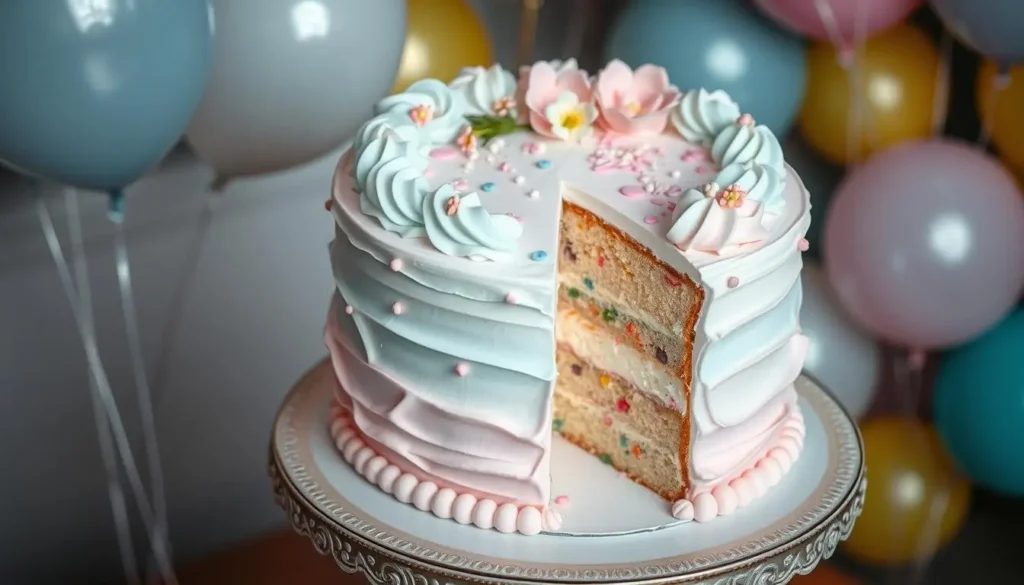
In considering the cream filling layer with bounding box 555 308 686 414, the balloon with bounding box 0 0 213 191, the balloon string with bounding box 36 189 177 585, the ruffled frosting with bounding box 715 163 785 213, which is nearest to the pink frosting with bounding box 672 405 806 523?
the cream filling layer with bounding box 555 308 686 414

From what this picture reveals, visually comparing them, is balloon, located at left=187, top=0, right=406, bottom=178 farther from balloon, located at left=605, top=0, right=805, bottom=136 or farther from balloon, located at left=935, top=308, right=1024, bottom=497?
balloon, located at left=935, top=308, right=1024, bottom=497

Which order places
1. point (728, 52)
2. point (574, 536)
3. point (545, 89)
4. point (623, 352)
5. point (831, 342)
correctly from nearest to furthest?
1. point (574, 536)
2. point (623, 352)
3. point (545, 89)
4. point (728, 52)
5. point (831, 342)

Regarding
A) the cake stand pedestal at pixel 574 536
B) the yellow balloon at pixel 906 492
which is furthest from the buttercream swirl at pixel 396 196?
the yellow balloon at pixel 906 492

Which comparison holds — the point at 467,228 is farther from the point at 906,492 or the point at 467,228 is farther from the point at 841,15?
the point at 906,492

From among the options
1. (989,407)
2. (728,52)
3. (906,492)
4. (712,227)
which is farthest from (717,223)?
(906,492)

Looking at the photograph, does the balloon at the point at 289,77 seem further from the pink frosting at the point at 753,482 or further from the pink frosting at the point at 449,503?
the pink frosting at the point at 753,482

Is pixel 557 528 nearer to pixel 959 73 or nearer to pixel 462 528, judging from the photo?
pixel 462 528
